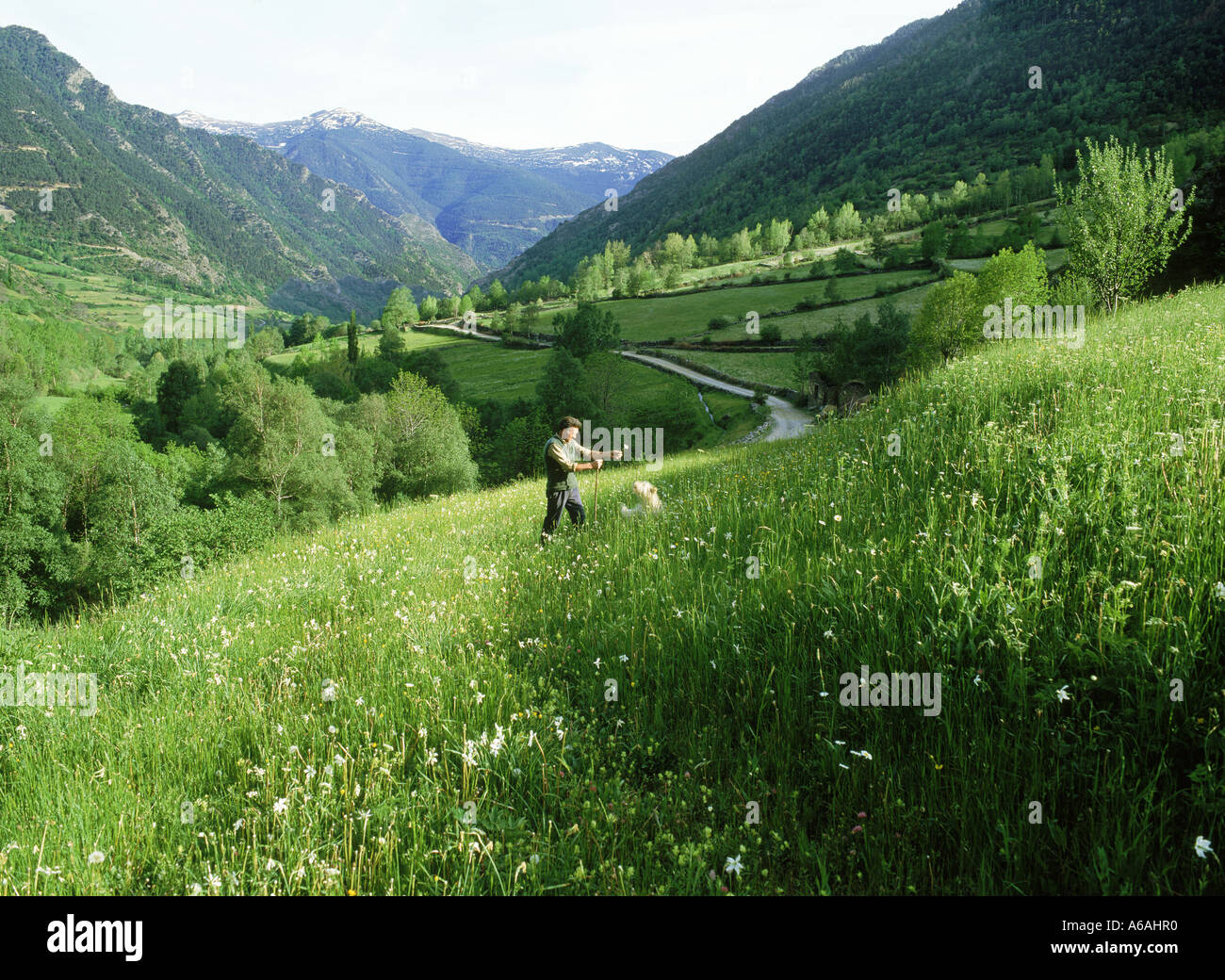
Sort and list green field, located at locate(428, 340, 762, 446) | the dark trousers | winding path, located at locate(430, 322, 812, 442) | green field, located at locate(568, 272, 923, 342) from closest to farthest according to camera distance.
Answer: the dark trousers, winding path, located at locate(430, 322, 812, 442), green field, located at locate(428, 340, 762, 446), green field, located at locate(568, 272, 923, 342)

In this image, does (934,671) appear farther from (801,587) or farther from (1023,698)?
(801,587)

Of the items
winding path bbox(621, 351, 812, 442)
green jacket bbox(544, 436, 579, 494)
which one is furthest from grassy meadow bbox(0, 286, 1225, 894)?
winding path bbox(621, 351, 812, 442)

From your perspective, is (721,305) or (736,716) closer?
(736,716)

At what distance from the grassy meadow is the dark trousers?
9.34 feet

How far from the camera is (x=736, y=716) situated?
3.85 m

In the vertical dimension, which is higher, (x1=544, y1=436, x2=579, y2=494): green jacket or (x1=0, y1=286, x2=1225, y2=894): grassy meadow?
(x1=544, y1=436, x2=579, y2=494): green jacket

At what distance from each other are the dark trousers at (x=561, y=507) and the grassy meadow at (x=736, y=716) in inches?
112

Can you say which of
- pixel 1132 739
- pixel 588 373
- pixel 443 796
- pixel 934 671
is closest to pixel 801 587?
pixel 934 671

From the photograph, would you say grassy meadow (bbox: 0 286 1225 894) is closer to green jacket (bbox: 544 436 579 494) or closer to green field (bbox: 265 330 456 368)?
green jacket (bbox: 544 436 579 494)

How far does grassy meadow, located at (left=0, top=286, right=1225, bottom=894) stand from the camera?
275cm

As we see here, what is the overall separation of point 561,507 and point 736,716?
5.78 metres

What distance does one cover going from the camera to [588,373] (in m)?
76.7

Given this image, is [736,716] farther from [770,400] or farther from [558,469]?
[770,400]

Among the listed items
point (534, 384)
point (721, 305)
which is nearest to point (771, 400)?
point (534, 384)
